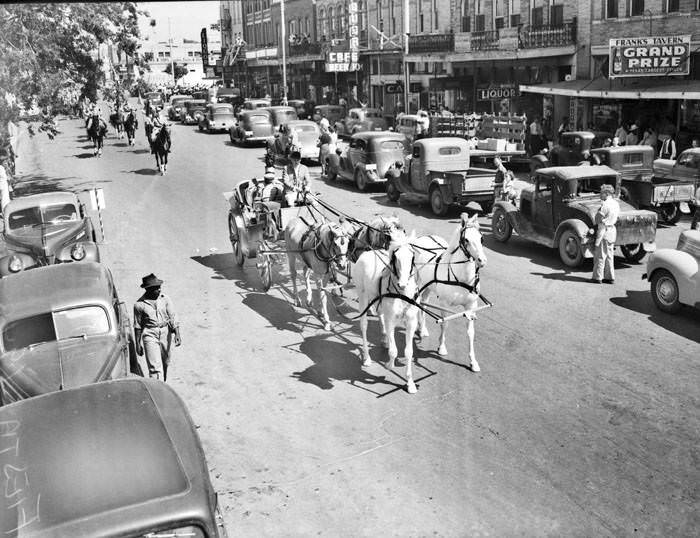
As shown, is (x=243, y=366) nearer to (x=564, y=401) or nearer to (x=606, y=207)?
(x=564, y=401)

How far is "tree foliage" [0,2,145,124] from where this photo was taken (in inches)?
720

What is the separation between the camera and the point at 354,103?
47.7 m

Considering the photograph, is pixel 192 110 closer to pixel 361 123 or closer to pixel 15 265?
pixel 361 123

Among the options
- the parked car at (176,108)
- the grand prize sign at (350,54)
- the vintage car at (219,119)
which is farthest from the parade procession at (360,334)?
the parked car at (176,108)

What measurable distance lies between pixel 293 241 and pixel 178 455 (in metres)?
7.56

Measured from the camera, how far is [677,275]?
37.6 feet

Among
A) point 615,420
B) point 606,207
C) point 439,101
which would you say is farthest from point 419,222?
point 439,101

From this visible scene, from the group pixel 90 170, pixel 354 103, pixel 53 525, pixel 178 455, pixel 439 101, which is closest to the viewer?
pixel 53 525

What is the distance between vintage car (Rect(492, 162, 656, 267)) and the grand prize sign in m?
33.1

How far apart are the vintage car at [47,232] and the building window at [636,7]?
2129cm

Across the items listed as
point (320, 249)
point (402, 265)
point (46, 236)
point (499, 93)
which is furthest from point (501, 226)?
point (499, 93)

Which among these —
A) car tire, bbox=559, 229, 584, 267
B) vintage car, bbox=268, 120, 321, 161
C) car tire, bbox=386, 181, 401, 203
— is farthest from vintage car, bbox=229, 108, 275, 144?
car tire, bbox=559, 229, 584, 267

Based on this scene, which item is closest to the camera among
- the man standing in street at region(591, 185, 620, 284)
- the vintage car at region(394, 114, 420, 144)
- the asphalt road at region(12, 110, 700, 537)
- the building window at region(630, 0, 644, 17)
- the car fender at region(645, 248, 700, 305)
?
the asphalt road at region(12, 110, 700, 537)

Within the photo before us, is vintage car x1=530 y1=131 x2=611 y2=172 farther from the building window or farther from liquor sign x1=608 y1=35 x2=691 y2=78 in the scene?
the building window
